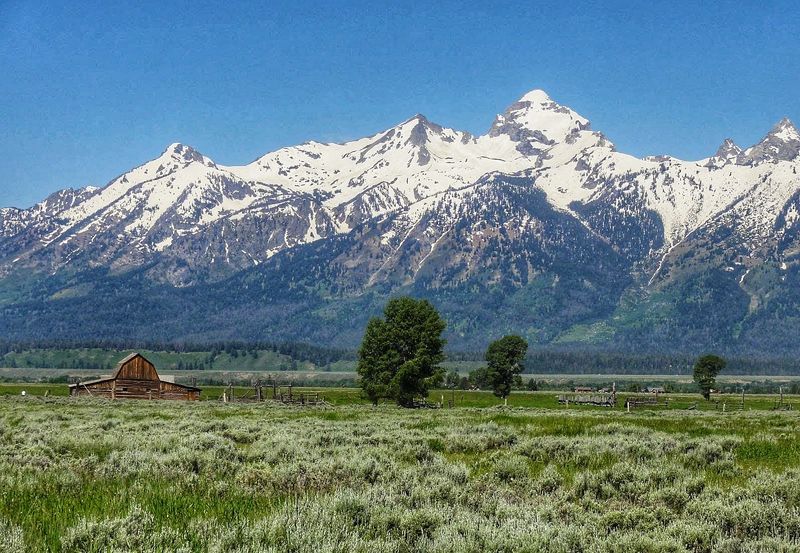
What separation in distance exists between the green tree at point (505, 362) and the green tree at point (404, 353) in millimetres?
35717

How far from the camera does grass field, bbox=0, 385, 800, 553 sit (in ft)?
29.4

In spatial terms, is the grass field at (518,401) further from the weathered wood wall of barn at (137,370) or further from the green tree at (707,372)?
the weathered wood wall of barn at (137,370)

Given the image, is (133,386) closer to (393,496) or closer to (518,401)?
(518,401)

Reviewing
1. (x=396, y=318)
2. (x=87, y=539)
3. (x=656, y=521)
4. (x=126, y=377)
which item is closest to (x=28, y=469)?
(x=87, y=539)

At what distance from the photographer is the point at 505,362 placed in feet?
370

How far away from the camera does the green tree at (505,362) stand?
371ft

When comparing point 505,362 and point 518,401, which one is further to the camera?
point 518,401

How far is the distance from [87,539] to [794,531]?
28.4 feet

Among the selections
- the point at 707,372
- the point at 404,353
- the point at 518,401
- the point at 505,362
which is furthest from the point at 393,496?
the point at 707,372

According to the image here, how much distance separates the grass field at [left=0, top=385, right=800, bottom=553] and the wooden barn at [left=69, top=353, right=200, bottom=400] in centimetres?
8154

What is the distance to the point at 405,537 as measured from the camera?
963 centimetres

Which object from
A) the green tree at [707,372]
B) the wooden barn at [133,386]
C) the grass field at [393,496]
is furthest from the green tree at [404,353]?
the green tree at [707,372]

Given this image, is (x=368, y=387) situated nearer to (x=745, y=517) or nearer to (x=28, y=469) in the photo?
(x=28, y=469)

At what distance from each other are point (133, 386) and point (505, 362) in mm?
50144
